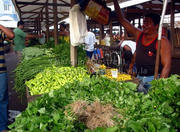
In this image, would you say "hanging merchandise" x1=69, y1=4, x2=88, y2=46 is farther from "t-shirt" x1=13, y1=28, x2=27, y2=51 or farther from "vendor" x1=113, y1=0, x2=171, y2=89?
"t-shirt" x1=13, y1=28, x2=27, y2=51

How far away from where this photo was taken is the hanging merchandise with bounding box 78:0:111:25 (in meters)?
3.27

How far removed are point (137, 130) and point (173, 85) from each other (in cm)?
97

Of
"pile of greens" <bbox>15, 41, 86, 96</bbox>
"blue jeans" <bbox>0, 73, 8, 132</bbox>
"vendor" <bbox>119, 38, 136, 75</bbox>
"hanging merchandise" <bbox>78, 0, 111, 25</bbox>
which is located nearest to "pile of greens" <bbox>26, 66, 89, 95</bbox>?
"pile of greens" <bbox>15, 41, 86, 96</bbox>

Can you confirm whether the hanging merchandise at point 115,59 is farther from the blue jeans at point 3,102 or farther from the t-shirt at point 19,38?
the blue jeans at point 3,102

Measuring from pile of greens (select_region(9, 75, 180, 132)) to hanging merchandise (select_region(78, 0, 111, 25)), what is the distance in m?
1.65

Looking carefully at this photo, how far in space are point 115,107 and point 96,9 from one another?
214 cm

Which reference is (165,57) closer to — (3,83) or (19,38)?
(3,83)

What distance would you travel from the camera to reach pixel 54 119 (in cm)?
140

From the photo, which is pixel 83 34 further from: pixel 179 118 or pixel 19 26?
pixel 19 26

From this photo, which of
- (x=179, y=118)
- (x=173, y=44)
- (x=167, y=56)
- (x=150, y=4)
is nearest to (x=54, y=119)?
(x=179, y=118)

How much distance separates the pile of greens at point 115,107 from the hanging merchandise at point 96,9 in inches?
65.1

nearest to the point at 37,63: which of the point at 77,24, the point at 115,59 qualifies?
the point at 77,24

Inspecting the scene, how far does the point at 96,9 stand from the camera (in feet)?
10.9

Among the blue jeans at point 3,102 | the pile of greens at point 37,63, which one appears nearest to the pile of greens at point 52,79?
the pile of greens at point 37,63
